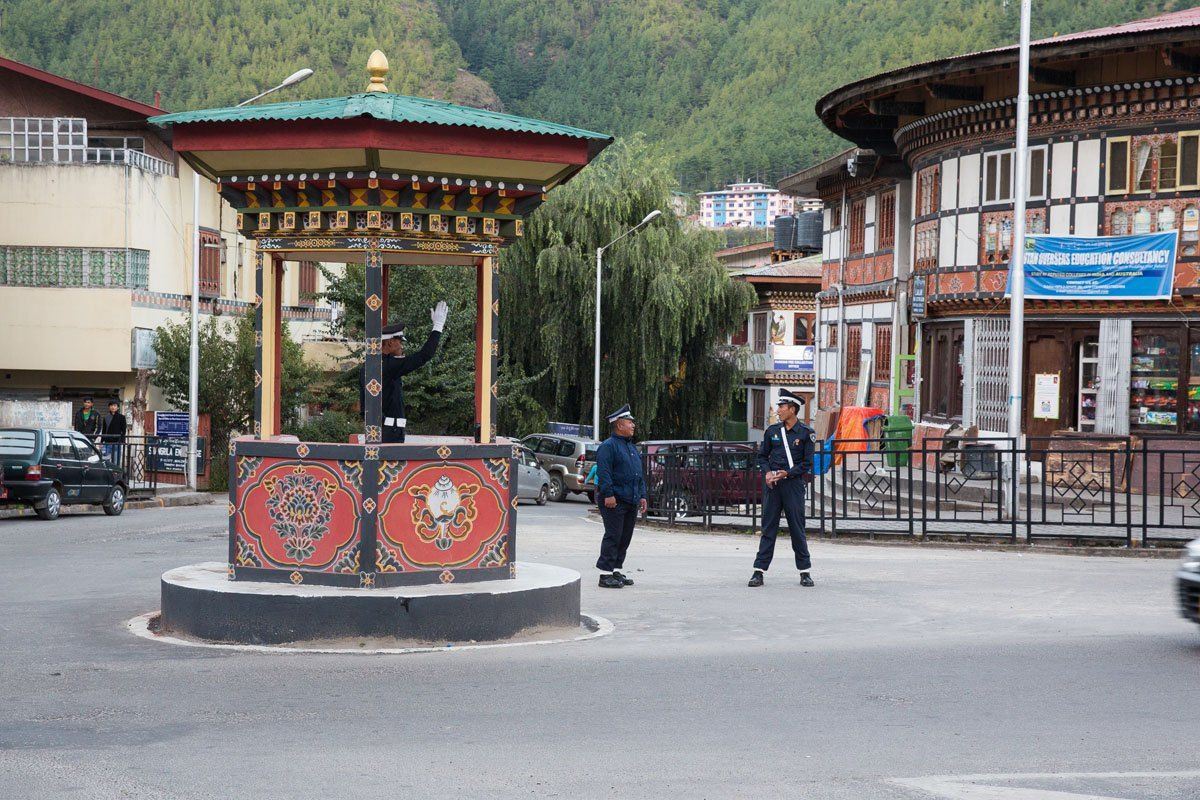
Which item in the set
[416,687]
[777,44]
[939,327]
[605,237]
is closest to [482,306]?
[416,687]

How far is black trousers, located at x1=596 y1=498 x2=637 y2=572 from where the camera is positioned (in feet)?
46.4

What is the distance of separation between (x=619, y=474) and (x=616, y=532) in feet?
1.82

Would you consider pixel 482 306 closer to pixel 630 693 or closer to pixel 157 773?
pixel 630 693

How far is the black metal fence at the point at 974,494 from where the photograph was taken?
1881cm

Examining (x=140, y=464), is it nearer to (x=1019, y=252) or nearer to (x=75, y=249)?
(x=75, y=249)

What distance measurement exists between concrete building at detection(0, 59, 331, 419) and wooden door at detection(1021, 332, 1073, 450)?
21.9 meters

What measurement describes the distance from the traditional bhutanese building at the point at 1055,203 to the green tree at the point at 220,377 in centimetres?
1485

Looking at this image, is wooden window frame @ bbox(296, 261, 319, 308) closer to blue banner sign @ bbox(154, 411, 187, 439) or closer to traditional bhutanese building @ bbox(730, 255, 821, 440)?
blue banner sign @ bbox(154, 411, 187, 439)

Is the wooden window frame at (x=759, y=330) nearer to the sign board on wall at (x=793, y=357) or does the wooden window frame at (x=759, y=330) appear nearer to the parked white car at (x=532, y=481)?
the sign board on wall at (x=793, y=357)

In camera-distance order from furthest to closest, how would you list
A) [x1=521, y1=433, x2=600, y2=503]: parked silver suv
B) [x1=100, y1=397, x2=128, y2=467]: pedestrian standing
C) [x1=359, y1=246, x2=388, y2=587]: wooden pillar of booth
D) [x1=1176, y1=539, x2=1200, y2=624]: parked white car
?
[x1=521, y1=433, x2=600, y2=503]: parked silver suv < [x1=100, y1=397, x2=128, y2=467]: pedestrian standing < [x1=359, y1=246, x2=388, y2=587]: wooden pillar of booth < [x1=1176, y1=539, x2=1200, y2=624]: parked white car

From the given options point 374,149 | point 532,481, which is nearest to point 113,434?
point 532,481

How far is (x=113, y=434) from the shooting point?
31188 mm

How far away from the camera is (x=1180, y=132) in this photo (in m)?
27.8

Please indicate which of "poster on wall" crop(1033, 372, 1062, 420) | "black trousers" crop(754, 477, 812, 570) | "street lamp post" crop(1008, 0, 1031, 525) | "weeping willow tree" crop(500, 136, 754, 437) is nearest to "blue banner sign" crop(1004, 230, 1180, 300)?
"poster on wall" crop(1033, 372, 1062, 420)
